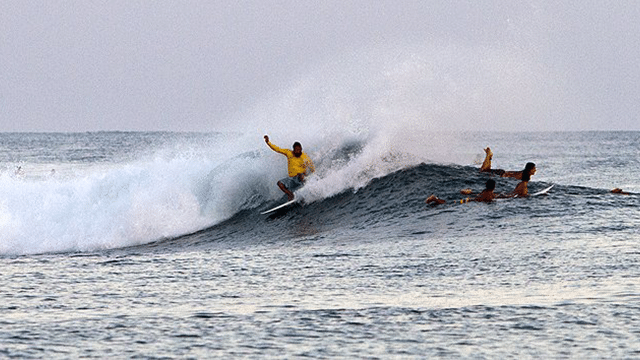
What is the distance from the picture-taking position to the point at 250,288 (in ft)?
36.9

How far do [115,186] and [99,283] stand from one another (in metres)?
10.9

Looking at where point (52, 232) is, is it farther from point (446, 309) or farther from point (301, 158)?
point (446, 309)

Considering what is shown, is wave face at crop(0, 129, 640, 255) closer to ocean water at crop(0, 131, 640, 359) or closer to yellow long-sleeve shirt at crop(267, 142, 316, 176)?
ocean water at crop(0, 131, 640, 359)

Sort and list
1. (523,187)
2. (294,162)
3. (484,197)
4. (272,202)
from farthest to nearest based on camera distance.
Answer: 1. (272,202)
2. (294,162)
3. (523,187)
4. (484,197)

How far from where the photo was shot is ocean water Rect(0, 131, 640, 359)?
8.60 m

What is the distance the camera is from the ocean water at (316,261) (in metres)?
8.60

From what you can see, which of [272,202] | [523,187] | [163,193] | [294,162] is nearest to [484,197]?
[523,187]

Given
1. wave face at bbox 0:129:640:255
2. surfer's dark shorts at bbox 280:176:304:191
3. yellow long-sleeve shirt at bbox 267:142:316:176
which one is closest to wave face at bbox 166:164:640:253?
wave face at bbox 0:129:640:255

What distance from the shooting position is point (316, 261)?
1348 cm

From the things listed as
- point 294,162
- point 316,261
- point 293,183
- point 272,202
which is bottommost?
point 316,261

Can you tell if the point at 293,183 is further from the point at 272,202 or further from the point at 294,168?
the point at 272,202

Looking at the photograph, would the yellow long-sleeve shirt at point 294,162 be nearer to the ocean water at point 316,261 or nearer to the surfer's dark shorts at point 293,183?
the surfer's dark shorts at point 293,183

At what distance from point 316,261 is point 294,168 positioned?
5.63 meters

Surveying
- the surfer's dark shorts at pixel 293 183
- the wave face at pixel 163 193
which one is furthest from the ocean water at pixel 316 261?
the surfer's dark shorts at pixel 293 183
